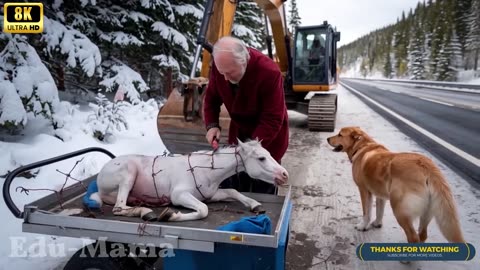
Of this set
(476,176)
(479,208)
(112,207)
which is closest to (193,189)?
(112,207)

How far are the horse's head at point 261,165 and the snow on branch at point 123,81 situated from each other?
6.42 metres

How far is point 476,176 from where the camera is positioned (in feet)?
16.6

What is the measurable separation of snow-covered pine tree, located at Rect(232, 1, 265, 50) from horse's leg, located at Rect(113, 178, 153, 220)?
12.5 metres

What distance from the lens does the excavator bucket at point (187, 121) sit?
5.28m

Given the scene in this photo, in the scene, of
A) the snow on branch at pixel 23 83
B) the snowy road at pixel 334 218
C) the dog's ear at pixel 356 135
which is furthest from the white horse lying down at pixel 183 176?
the snow on branch at pixel 23 83

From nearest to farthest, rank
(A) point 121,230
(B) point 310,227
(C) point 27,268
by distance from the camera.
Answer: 1. (A) point 121,230
2. (C) point 27,268
3. (B) point 310,227

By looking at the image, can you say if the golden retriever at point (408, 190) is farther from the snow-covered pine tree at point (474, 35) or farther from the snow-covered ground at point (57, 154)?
the snow-covered pine tree at point (474, 35)

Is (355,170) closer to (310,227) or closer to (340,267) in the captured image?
(310,227)

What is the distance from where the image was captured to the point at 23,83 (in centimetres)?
459

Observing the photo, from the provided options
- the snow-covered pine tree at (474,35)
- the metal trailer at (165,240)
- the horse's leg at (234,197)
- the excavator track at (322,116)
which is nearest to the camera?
the metal trailer at (165,240)

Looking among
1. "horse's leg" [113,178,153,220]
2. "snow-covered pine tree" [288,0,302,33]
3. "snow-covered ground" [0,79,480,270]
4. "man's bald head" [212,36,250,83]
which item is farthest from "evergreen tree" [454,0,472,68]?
"horse's leg" [113,178,153,220]

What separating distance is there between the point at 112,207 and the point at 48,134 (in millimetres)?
3727

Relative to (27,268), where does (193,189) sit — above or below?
above

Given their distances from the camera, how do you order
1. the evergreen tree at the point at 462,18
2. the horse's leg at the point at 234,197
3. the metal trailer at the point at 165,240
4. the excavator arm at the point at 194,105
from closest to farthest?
1. the metal trailer at the point at 165,240
2. the horse's leg at the point at 234,197
3. the excavator arm at the point at 194,105
4. the evergreen tree at the point at 462,18
